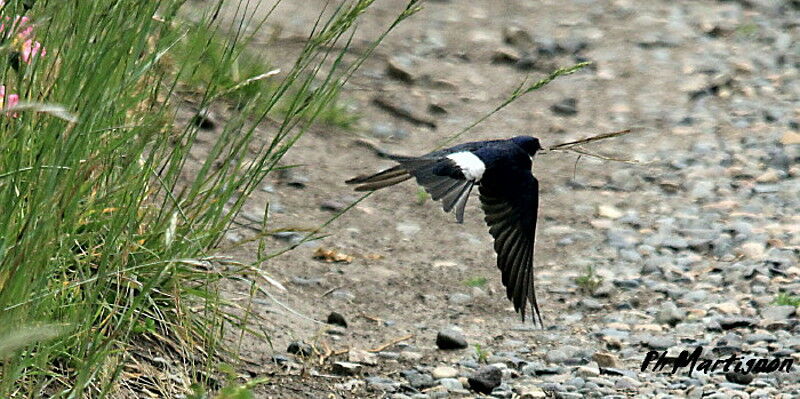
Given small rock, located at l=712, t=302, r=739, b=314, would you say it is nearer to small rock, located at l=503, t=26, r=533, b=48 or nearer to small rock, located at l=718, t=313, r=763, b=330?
small rock, located at l=718, t=313, r=763, b=330

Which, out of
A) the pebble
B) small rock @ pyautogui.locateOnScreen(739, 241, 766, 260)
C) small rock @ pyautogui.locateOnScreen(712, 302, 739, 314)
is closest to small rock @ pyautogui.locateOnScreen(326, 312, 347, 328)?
small rock @ pyautogui.locateOnScreen(712, 302, 739, 314)

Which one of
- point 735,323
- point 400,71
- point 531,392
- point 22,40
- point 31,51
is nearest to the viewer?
point 22,40

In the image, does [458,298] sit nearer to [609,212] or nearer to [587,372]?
[587,372]

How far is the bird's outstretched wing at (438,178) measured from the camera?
3.10 m

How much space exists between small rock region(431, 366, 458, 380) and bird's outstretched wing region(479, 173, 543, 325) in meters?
0.25

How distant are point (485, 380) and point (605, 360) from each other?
1.46 ft

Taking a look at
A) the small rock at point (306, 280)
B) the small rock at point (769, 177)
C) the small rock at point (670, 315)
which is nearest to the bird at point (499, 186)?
the small rock at point (306, 280)

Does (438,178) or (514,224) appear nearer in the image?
(438,178)

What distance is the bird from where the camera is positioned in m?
3.13

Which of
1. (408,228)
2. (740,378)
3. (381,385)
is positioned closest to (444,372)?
(381,385)

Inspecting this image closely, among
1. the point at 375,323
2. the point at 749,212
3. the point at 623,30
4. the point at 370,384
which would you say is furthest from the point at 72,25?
the point at 623,30

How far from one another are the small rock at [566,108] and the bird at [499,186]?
269 cm

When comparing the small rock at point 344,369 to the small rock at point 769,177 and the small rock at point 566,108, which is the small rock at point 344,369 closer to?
the small rock at point 769,177

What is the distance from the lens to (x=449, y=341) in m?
3.47
